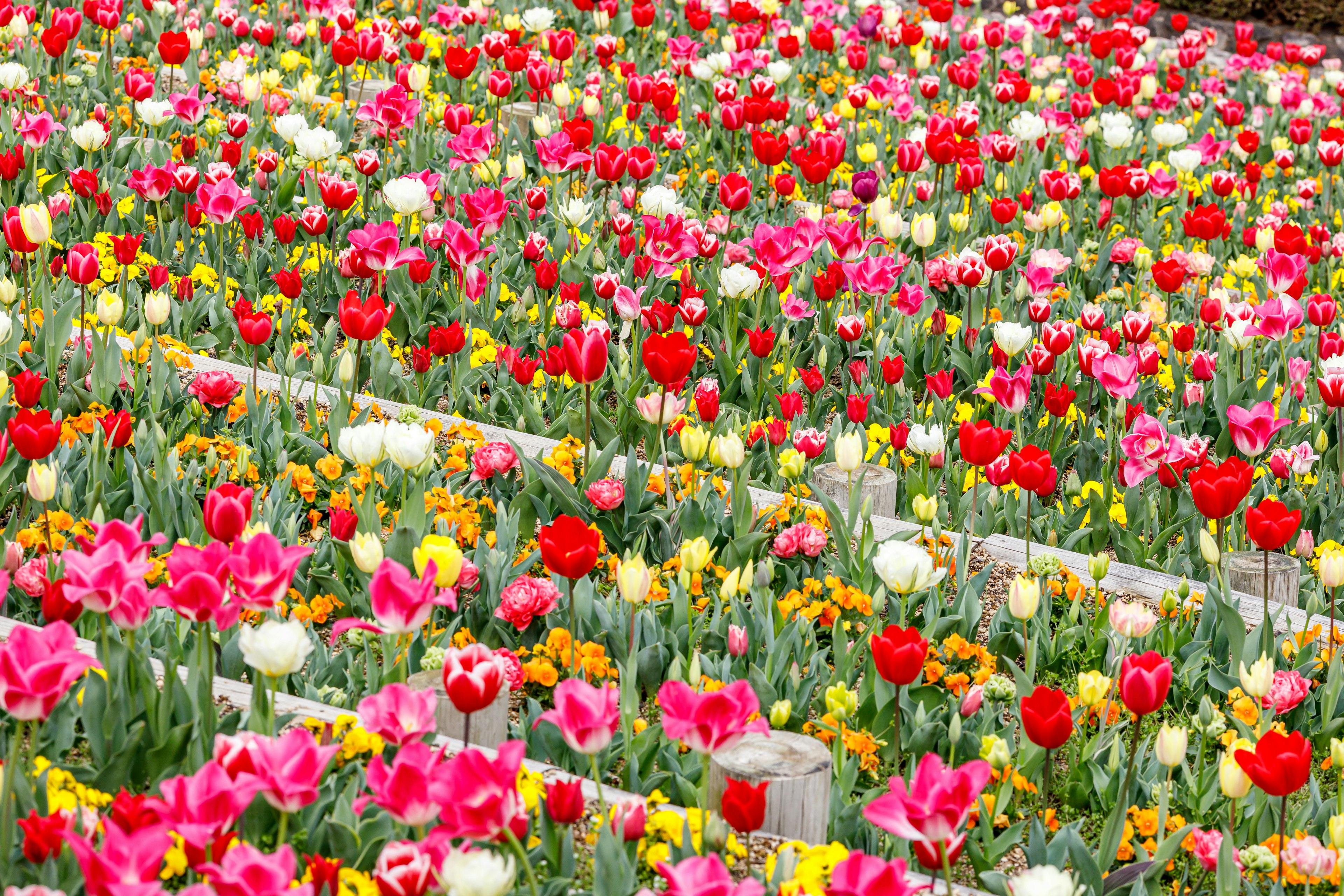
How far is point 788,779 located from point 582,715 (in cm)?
50

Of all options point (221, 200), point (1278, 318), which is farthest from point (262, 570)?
point (1278, 318)

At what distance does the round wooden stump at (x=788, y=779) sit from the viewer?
7.84 ft

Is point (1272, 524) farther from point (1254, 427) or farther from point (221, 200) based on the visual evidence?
point (221, 200)

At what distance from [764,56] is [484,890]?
6.82m

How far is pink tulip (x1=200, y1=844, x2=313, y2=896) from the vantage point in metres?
1.67

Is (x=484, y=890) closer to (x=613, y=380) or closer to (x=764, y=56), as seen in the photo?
(x=613, y=380)

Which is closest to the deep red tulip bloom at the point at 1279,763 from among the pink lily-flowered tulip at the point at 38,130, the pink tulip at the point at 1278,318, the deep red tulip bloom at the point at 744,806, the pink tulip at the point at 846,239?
the deep red tulip bloom at the point at 744,806

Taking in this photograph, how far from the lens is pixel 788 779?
7.80ft

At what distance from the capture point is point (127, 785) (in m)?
2.36

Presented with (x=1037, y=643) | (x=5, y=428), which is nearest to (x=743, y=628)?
(x=1037, y=643)

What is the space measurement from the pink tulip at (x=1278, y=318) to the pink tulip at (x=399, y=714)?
3.16m

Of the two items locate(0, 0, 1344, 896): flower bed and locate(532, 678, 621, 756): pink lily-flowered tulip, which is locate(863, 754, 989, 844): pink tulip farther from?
locate(532, 678, 621, 756): pink lily-flowered tulip

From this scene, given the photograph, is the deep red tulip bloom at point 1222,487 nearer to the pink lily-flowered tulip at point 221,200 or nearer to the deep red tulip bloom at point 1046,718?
the deep red tulip bloom at point 1046,718

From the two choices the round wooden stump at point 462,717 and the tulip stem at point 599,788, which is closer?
the tulip stem at point 599,788
